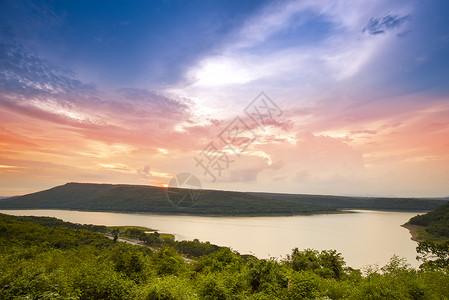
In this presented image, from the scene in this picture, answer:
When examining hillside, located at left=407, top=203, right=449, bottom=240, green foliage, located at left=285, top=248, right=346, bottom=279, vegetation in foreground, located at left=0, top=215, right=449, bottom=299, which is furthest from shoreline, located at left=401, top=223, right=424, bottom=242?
green foliage, located at left=285, top=248, right=346, bottom=279

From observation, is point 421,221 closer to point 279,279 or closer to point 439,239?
point 439,239

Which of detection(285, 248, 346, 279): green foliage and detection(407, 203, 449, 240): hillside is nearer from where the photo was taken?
detection(285, 248, 346, 279): green foliage

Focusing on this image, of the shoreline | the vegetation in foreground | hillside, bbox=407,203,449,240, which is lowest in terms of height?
the shoreline

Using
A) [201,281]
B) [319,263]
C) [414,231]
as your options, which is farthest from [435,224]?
[201,281]

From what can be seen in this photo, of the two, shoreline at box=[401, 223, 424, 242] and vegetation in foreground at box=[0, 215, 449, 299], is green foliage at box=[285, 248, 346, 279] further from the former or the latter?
shoreline at box=[401, 223, 424, 242]

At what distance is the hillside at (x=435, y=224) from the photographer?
91938mm

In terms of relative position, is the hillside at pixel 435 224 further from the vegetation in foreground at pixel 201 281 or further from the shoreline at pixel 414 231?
the vegetation in foreground at pixel 201 281

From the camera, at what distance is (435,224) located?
10325 cm

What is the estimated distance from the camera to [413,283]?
20672 mm

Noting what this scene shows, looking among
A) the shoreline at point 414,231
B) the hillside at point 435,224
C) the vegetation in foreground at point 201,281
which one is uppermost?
the vegetation in foreground at point 201,281

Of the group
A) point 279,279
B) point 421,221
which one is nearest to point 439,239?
point 421,221

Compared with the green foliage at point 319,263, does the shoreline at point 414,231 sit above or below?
below

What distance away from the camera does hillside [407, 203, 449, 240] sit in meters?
91.9

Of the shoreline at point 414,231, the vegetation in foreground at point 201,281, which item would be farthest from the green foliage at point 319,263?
the shoreline at point 414,231
